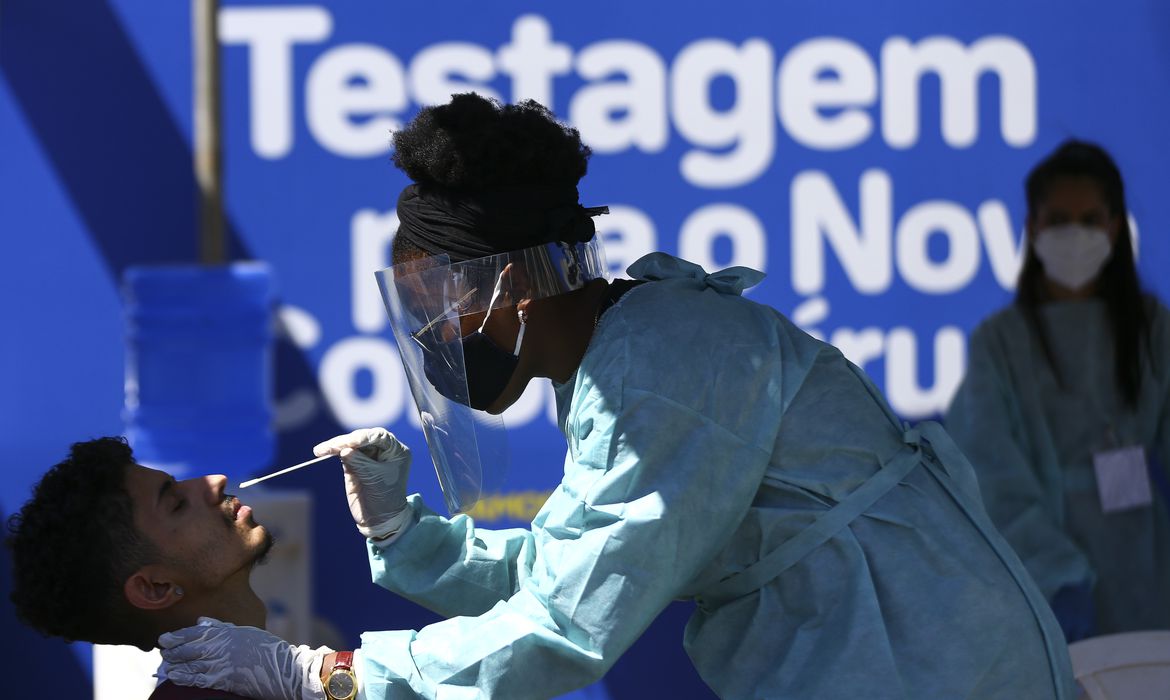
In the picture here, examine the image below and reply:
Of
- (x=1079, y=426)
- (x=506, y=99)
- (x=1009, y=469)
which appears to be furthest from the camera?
(x=506, y=99)

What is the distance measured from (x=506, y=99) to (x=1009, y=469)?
193 centimetres

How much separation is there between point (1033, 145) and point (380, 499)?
3039mm

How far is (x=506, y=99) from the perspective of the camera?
434 centimetres

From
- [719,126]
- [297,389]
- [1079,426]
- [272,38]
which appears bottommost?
[1079,426]

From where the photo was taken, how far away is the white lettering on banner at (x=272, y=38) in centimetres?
427

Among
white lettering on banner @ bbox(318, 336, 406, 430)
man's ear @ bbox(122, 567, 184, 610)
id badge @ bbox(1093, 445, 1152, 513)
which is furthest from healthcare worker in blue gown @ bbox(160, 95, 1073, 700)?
white lettering on banner @ bbox(318, 336, 406, 430)

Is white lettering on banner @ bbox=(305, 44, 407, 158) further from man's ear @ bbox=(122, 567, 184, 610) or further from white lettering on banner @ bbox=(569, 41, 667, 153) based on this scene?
man's ear @ bbox=(122, 567, 184, 610)

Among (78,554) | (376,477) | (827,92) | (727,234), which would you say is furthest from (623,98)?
(78,554)

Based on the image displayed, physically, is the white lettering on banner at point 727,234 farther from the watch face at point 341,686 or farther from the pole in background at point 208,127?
the watch face at point 341,686

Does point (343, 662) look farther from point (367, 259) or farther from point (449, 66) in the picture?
point (449, 66)

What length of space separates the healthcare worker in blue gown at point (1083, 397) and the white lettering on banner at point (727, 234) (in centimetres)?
91

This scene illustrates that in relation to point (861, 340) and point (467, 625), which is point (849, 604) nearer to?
point (467, 625)

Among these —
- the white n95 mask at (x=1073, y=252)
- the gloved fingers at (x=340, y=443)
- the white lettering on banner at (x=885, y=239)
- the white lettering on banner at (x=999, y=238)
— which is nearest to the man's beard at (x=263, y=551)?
the gloved fingers at (x=340, y=443)

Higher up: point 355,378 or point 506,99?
point 506,99
